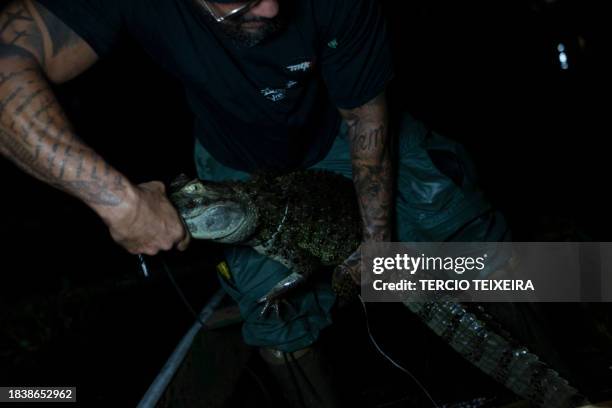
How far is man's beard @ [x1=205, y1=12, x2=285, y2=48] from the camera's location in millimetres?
1538

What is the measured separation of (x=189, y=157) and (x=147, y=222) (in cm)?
420

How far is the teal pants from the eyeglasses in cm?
97

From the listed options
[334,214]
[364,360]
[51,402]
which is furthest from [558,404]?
[51,402]

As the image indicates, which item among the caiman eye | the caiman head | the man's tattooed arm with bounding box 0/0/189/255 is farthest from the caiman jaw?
the man's tattooed arm with bounding box 0/0/189/255

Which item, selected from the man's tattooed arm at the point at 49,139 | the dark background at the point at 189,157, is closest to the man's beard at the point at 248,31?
the man's tattooed arm at the point at 49,139

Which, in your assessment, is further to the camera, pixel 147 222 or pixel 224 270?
pixel 224 270

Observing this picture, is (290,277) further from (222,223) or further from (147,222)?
(147,222)

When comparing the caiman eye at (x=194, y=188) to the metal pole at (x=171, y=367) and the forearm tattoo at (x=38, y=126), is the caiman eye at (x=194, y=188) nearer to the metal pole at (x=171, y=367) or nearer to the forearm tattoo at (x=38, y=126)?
the forearm tattoo at (x=38, y=126)

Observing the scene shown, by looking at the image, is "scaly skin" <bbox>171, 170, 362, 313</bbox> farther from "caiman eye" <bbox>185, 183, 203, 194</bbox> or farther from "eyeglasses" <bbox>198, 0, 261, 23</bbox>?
"eyeglasses" <bbox>198, 0, 261, 23</bbox>

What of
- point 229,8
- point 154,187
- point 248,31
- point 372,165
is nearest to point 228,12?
point 229,8

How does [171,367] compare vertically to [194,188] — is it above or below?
below

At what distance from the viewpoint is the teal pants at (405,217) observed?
226 cm

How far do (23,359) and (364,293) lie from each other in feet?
11.4

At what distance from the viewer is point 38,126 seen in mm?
1375
